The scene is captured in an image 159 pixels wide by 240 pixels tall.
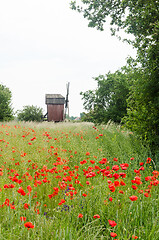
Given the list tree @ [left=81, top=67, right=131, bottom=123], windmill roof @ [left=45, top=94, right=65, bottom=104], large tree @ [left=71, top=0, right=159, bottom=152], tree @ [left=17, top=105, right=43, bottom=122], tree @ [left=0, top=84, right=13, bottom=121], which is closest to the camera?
large tree @ [left=71, top=0, right=159, bottom=152]

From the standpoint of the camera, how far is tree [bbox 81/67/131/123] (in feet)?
74.1

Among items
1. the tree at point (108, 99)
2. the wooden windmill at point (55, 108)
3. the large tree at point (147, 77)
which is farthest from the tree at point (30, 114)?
the large tree at point (147, 77)

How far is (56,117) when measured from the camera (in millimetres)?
35312

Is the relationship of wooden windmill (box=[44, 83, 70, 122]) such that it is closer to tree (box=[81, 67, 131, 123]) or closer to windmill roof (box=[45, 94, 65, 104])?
windmill roof (box=[45, 94, 65, 104])

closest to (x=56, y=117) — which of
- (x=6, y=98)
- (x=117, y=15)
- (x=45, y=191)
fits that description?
(x=6, y=98)

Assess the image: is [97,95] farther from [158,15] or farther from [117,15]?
[158,15]

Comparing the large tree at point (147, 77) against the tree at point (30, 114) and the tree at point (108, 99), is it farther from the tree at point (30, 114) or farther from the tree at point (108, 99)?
the tree at point (30, 114)

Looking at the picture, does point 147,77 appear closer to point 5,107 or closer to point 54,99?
point 5,107

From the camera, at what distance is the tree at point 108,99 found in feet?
74.1

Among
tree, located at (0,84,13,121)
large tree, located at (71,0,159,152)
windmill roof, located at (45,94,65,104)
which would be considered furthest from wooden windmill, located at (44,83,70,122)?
large tree, located at (71,0,159,152)

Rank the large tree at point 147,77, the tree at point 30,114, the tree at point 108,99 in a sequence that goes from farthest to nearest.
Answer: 1. the tree at point 30,114
2. the tree at point 108,99
3. the large tree at point 147,77

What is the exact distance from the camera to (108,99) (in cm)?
2558

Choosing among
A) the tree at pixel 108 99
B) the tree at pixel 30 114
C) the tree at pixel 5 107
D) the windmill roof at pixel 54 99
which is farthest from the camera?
the windmill roof at pixel 54 99

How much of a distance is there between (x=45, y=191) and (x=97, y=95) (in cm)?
2352
